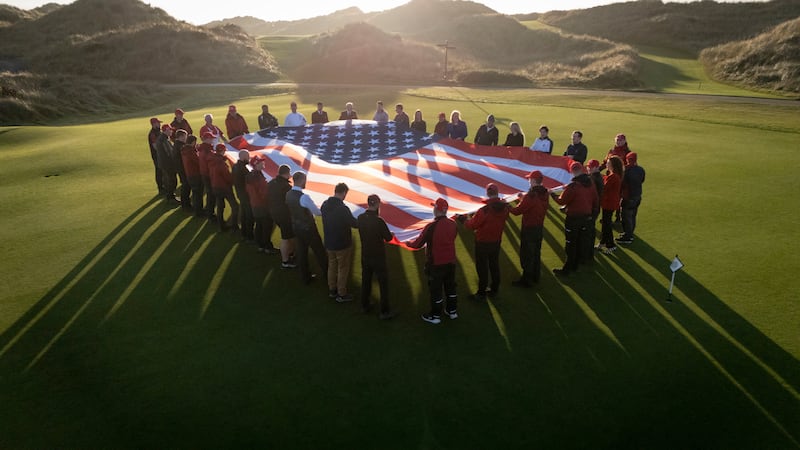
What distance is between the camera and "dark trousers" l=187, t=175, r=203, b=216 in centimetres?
915

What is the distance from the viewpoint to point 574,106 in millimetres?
23312

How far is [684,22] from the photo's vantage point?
170ft

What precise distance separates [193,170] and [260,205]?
2569 millimetres

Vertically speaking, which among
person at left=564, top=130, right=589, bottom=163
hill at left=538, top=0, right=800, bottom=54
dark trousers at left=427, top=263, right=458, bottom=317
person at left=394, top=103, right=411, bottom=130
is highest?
hill at left=538, top=0, right=800, bottom=54

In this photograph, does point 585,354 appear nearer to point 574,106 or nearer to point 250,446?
point 250,446

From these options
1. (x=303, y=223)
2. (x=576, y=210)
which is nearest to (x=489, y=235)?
(x=576, y=210)

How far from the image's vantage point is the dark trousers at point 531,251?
655 cm

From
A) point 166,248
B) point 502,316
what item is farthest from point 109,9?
point 502,316

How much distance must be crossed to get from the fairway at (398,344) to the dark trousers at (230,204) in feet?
1.14

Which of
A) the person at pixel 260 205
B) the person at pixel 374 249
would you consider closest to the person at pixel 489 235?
the person at pixel 374 249

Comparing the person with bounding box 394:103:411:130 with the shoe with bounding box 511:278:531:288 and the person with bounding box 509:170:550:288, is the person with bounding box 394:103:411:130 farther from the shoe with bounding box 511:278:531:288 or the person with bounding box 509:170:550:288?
the shoe with bounding box 511:278:531:288

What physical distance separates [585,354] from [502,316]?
115 centimetres

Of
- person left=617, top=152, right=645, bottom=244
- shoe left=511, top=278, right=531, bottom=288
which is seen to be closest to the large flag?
person left=617, top=152, right=645, bottom=244

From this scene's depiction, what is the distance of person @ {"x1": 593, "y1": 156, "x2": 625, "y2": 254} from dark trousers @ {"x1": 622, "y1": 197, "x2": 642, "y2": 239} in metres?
0.43
